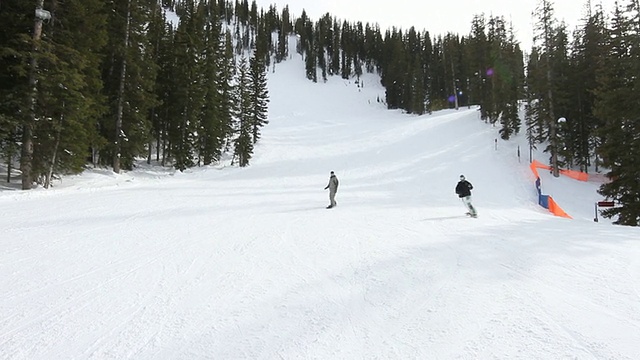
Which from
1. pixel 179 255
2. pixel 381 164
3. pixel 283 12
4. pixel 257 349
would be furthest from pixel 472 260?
pixel 283 12

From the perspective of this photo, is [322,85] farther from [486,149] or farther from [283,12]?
[486,149]

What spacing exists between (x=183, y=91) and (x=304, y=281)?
978 inches

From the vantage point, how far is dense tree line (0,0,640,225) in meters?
14.3

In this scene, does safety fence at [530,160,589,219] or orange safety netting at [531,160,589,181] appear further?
orange safety netting at [531,160,589,181]

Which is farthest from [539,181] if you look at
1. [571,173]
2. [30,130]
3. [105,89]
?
[105,89]

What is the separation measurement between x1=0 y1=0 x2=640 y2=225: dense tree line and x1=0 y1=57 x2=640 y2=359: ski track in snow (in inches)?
149

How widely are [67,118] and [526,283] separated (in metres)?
18.2

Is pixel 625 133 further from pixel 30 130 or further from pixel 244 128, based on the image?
pixel 30 130

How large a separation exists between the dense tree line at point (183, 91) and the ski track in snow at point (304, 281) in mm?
3778

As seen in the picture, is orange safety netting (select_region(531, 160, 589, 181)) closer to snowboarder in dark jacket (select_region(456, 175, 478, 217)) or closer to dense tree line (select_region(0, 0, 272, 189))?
snowboarder in dark jacket (select_region(456, 175, 478, 217))

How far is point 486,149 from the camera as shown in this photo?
3014 cm

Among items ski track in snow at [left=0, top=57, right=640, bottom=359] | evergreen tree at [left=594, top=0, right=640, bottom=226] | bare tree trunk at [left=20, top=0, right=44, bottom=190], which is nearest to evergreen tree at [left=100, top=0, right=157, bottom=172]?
bare tree trunk at [left=20, top=0, right=44, bottom=190]

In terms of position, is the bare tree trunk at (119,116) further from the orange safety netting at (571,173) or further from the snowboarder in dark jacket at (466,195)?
the orange safety netting at (571,173)

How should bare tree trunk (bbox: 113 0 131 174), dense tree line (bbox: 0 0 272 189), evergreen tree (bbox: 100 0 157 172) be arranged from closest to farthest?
1. dense tree line (bbox: 0 0 272 189)
2. bare tree trunk (bbox: 113 0 131 174)
3. evergreen tree (bbox: 100 0 157 172)
